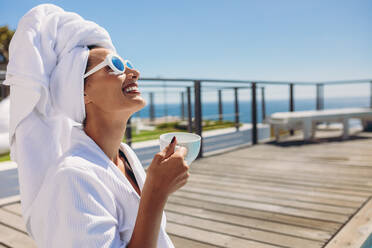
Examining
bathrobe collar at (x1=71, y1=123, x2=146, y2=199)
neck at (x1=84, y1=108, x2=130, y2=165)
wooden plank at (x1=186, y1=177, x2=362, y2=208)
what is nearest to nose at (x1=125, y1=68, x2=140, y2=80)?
neck at (x1=84, y1=108, x2=130, y2=165)

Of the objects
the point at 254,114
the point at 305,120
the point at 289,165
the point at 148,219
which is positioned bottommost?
the point at 289,165

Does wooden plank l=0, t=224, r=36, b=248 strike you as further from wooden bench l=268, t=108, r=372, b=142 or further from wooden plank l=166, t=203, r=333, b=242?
wooden bench l=268, t=108, r=372, b=142

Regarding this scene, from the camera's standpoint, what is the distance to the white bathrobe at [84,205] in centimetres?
70

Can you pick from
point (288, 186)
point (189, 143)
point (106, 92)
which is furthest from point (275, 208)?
point (106, 92)

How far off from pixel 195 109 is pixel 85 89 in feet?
11.8

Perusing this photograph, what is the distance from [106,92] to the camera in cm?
92

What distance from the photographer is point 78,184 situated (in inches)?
29.1

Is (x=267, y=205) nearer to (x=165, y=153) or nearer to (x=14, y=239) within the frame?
(x=14, y=239)

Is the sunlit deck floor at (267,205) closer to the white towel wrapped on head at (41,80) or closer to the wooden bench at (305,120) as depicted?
the white towel wrapped on head at (41,80)

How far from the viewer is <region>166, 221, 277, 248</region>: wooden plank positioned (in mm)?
1903

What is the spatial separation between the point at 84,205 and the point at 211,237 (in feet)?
4.80

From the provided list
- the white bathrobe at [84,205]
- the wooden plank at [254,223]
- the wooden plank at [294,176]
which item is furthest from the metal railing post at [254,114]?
the white bathrobe at [84,205]

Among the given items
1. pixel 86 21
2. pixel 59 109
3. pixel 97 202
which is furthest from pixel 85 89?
pixel 97 202

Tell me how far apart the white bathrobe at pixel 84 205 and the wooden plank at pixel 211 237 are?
4.03ft
